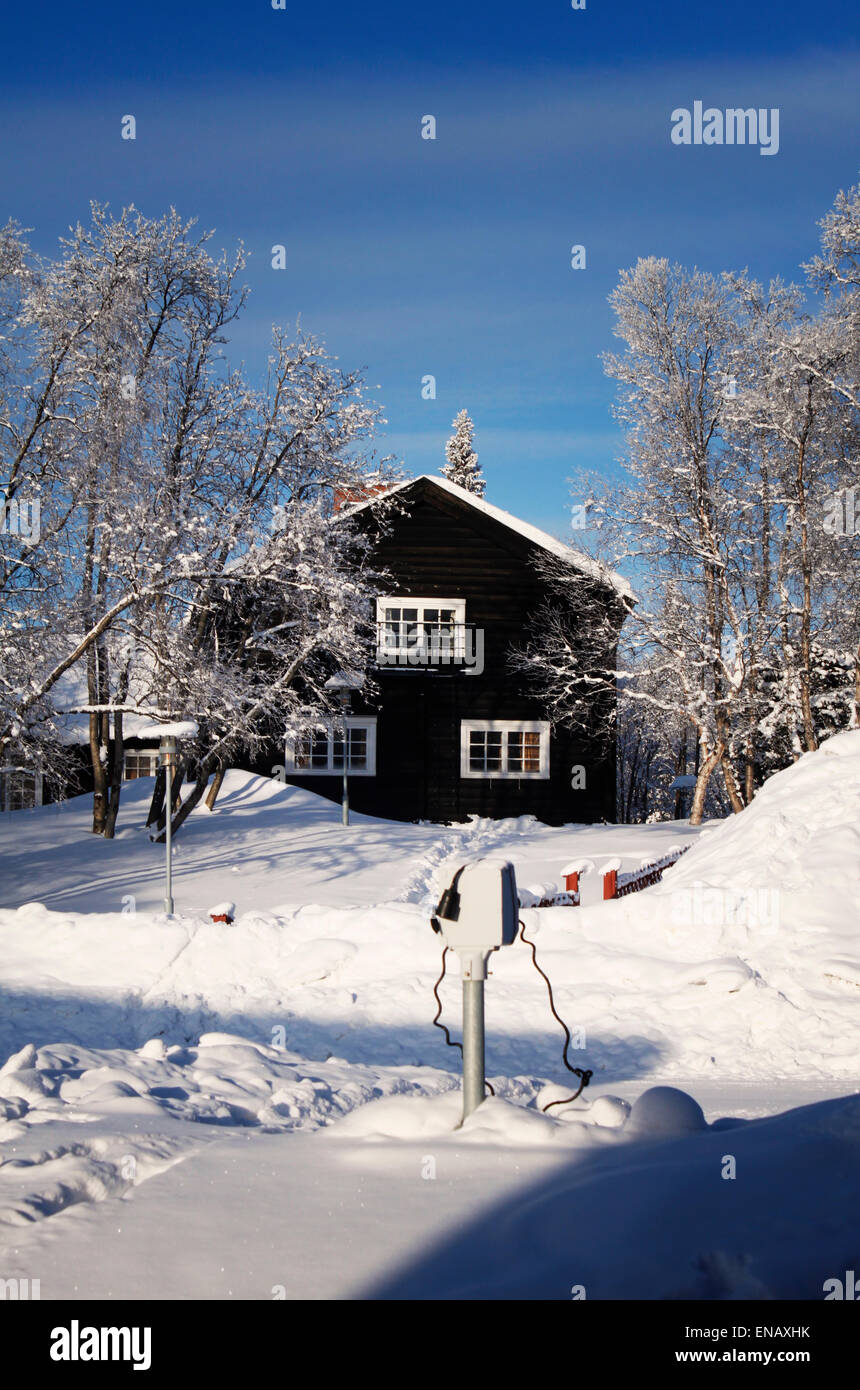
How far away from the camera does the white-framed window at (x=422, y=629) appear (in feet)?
82.9

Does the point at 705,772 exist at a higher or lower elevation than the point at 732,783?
higher

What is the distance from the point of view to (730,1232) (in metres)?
2.96

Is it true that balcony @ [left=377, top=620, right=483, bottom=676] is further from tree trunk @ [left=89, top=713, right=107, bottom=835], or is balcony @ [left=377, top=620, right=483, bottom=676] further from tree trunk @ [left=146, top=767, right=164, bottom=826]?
tree trunk @ [left=89, top=713, right=107, bottom=835]

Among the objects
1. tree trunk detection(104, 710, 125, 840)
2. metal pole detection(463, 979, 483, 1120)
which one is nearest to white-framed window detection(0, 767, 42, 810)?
tree trunk detection(104, 710, 125, 840)

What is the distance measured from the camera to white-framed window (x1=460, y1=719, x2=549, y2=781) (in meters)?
25.4

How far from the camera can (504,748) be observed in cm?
2548

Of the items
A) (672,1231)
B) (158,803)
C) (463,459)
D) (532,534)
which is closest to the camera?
(672,1231)

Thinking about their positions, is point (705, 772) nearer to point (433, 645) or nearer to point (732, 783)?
point (732, 783)

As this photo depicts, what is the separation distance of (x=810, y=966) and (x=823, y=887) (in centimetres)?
105

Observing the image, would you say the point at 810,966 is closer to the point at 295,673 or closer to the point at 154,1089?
the point at 154,1089

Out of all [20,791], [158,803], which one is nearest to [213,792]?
[158,803]

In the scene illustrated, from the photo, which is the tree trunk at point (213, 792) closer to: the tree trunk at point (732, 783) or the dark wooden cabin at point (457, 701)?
the dark wooden cabin at point (457, 701)

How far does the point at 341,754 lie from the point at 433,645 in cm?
353
